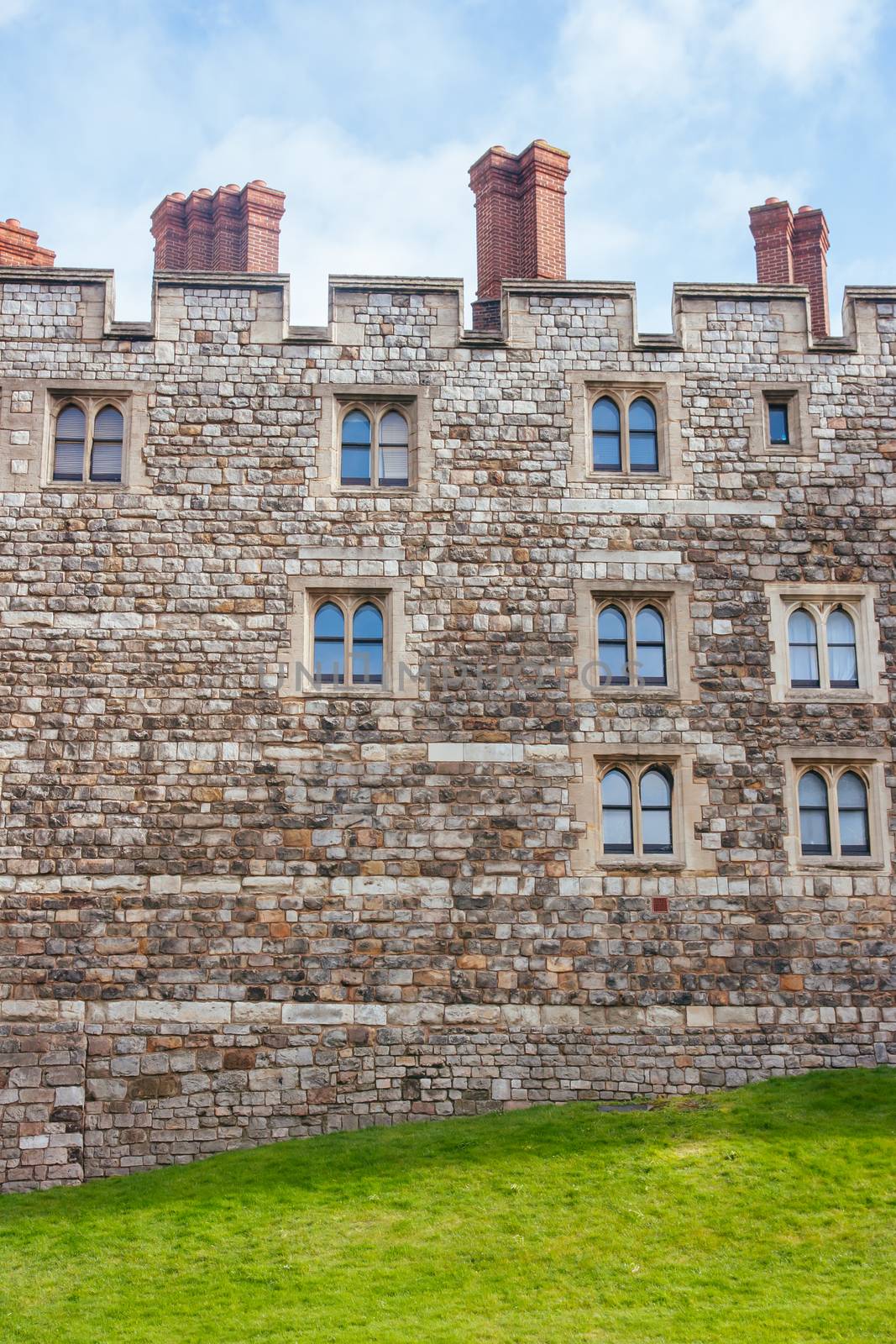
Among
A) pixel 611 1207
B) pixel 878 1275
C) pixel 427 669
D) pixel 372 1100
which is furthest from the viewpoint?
pixel 427 669

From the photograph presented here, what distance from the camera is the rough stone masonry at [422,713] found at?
1653cm

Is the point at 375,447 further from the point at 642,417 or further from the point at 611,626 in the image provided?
the point at 611,626

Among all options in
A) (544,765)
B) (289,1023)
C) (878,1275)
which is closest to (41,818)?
(289,1023)

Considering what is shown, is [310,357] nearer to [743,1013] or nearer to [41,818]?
[41,818]

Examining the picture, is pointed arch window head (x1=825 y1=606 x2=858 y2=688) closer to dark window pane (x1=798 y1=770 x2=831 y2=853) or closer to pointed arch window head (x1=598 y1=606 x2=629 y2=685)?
dark window pane (x1=798 y1=770 x2=831 y2=853)

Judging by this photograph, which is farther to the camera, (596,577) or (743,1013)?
(596,577)

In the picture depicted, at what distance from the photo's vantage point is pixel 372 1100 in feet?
53.8

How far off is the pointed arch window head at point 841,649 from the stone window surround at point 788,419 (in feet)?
6.90

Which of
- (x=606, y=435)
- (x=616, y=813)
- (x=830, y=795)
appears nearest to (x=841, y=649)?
(x=830, y=795)

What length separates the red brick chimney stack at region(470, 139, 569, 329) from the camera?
70.8 ft

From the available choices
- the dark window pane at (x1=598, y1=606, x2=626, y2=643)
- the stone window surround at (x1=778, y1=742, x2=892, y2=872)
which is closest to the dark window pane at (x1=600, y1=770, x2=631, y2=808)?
the dark window pane at (x1=598, y1=606, x2=626, y2=643)

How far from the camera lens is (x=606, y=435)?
18547 mm

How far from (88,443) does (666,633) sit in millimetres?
7536

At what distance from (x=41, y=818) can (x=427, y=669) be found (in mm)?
4825
